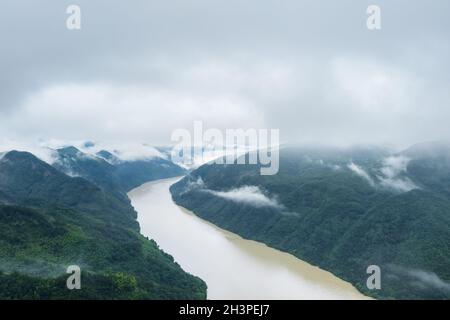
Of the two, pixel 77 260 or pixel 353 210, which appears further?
pixel 353 210

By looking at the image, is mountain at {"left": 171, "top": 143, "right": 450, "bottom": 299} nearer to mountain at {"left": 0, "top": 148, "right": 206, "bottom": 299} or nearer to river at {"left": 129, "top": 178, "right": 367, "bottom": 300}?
river at {"left": 129, "top": 178, "right": 367, "bottom": 300}

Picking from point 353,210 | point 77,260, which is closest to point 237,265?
point 77,260

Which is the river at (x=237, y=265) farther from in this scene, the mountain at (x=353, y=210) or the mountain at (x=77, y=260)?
the mountain at (x=77, y=260)

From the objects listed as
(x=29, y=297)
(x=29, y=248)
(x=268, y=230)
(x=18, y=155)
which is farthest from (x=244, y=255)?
(x=18, y=155)

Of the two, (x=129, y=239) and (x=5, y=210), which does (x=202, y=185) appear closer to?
(x=129, y=239)

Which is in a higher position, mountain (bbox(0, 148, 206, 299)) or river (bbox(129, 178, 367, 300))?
mountain (bbox(0, 148, 206, 299))

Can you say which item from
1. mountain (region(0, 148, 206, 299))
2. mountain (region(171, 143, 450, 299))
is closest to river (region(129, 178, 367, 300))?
mountain (region(171, 143, 450, 299))

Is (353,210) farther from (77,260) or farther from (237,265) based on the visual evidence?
(77,260)
